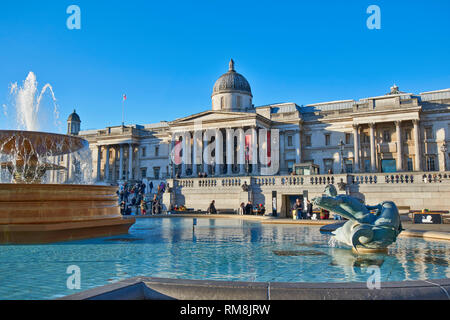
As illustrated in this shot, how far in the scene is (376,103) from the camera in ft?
155

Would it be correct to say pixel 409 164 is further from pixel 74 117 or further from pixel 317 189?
pixel 74 117

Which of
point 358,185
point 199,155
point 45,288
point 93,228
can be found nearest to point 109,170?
point 199,155

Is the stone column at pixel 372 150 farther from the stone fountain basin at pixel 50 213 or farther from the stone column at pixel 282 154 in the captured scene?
the stone fountain basin at pixel 50 213

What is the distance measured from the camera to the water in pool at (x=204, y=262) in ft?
18.6

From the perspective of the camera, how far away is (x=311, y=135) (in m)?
52.8

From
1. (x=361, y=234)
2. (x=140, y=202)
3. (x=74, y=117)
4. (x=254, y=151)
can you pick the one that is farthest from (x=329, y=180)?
(x=74, y=117)

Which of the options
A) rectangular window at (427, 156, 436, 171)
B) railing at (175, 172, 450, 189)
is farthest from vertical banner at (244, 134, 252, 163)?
rectangular window at (427, 156, 436, 171)

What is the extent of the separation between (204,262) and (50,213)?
5441mm

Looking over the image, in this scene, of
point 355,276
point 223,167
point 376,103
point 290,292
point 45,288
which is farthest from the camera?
point 223,167

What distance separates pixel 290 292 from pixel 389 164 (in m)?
48.3

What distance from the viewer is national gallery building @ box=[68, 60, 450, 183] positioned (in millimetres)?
46031

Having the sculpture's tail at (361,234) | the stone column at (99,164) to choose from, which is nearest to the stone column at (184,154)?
the stone column at (99,164)
